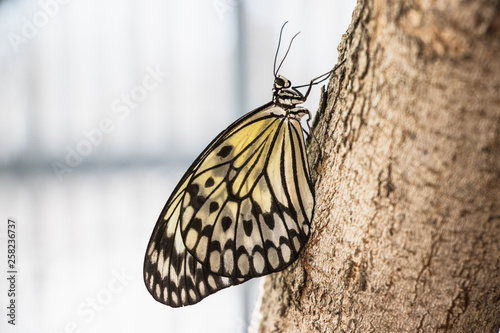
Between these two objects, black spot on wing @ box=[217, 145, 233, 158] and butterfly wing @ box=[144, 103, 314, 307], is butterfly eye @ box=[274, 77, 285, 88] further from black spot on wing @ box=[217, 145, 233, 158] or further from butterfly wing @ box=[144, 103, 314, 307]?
black spot on wing @ box=[217, 145, 233, 158]

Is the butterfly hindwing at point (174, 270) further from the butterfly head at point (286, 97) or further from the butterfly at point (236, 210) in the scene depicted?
the butterfly head at point (286, 97)

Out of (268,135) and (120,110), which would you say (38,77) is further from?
(268,135)

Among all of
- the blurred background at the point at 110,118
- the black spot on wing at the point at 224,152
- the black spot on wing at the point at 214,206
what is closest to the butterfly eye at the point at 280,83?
the black spot on wing at the point at 224,152

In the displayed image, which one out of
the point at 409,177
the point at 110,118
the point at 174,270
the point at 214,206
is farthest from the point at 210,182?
the point at 110,118

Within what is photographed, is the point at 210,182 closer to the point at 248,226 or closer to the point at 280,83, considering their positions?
the point at 248,226

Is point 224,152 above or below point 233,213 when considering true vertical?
above

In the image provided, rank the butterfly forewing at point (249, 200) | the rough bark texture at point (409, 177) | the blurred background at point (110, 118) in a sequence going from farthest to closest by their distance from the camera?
the blurred background at point (110, 118) → the butterfly forewing at point (249, 200) → the rough bark texture at point (409, 177)
